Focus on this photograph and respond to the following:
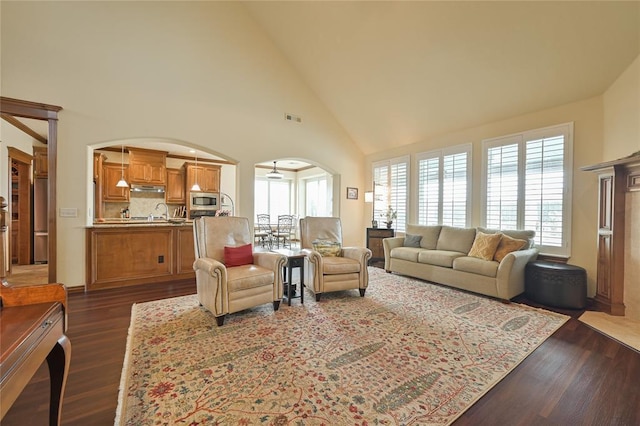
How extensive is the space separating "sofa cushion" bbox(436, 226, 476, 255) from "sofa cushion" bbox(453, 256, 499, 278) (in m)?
0.48

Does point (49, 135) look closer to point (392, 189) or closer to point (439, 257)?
point (439, 257)

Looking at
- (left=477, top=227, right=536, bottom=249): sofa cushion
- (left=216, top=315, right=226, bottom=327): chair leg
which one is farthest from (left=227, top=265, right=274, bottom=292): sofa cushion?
(left=477, top=227, right=536, bottom=249): sofa cushion

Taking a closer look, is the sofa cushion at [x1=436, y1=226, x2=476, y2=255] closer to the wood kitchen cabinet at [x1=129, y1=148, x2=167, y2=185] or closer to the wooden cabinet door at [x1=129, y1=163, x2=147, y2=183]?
the wood kitchen cabinet at [x1=129, y1=148, x2=167, y2=185]

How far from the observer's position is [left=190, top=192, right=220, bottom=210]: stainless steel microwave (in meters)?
7.82

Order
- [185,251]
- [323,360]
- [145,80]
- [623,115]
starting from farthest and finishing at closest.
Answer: [185,251], [145,80], [623,115], [323,360]

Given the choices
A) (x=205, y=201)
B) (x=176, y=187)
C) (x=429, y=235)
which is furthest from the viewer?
(x=205, y=201)

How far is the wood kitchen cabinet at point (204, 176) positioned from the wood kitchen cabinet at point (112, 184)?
1.47 meters

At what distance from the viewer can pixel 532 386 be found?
1947 millimetres

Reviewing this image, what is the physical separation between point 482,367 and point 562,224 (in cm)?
296

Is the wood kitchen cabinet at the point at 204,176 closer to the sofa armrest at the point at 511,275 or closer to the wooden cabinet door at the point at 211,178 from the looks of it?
the wooden cabinet door at the point at 211,178

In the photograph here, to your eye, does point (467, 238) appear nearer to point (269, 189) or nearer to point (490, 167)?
point (490, 167)

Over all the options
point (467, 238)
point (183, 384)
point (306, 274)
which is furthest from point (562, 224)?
point (183, 384)

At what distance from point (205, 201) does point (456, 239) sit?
21.6ft

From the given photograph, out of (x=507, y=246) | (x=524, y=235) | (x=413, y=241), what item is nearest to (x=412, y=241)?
(x=413, y=241)
